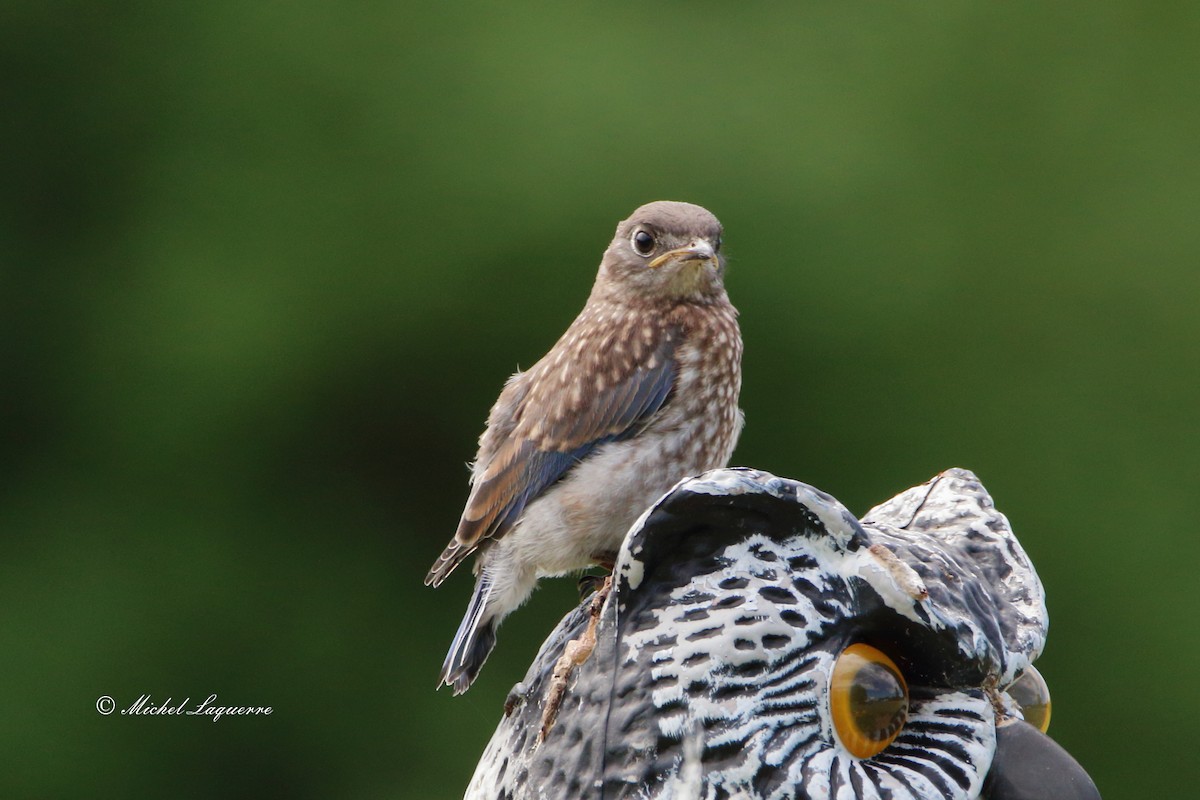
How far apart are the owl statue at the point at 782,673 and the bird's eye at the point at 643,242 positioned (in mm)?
1168

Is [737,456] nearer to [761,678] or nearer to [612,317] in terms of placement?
[612,317]

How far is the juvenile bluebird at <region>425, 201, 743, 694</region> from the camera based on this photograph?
2.14 m

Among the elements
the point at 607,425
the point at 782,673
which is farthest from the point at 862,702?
the point at 607,425

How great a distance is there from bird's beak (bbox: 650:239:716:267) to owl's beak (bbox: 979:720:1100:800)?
1.20m

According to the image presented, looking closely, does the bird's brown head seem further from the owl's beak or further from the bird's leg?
the owl's beak

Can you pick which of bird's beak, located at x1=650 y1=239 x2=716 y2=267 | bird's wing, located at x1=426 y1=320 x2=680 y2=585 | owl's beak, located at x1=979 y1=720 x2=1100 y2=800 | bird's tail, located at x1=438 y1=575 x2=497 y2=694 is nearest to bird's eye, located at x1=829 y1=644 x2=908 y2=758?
owl's beak, located at x1=979 y1=720 x2=1100 y2=800

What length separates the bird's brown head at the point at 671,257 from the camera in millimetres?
2447

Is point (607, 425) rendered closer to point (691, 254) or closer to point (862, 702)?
point (691, 254)

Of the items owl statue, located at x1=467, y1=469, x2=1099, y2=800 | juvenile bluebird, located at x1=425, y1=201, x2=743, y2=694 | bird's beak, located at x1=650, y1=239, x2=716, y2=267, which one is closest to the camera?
owl statue, located at x1=467, y1=469, x2=1099, y2=800

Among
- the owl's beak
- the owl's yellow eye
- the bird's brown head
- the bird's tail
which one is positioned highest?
the bird's brown head

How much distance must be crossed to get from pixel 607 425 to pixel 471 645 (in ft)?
1.48

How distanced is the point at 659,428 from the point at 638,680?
3.09 ft

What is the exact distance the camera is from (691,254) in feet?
7.95

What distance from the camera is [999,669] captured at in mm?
1396
